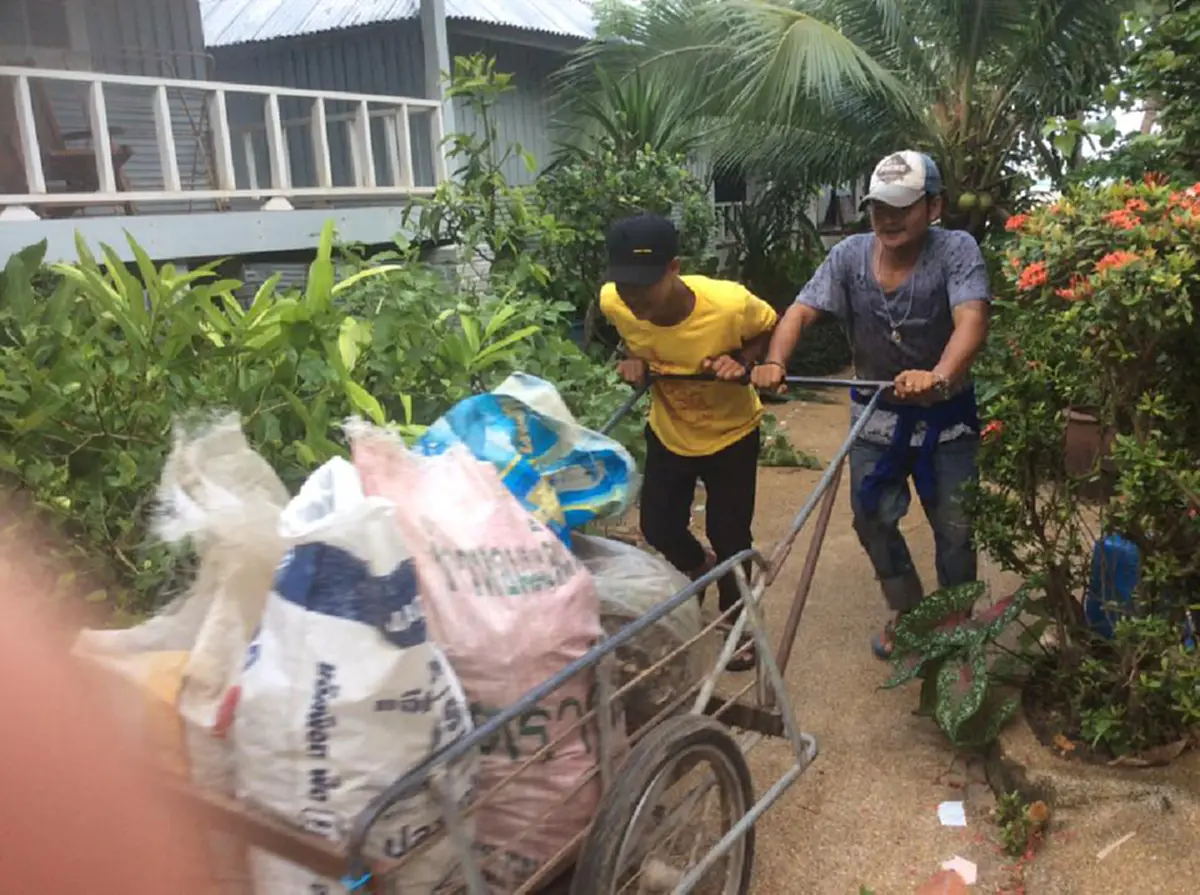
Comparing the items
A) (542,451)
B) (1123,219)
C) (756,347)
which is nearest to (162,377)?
(542,451)

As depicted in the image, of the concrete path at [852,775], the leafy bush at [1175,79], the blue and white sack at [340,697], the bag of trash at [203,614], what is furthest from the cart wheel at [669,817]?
the leafy bush at [1175,79]

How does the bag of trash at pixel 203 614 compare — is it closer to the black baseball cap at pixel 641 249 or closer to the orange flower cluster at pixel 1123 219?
the black baseball cap at pixel 641 249

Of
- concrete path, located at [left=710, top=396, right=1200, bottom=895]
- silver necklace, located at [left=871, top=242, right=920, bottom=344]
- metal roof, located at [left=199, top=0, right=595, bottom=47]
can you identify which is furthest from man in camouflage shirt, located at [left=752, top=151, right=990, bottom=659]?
metal roof, located at [left=199, top=0, right=595, bottom=47]

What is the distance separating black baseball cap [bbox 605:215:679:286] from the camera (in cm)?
293

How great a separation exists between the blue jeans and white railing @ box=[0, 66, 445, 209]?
4.71 meters

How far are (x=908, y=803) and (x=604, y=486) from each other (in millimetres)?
1349

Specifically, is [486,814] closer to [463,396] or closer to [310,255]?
[463,396]

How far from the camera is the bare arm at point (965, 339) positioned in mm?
2955

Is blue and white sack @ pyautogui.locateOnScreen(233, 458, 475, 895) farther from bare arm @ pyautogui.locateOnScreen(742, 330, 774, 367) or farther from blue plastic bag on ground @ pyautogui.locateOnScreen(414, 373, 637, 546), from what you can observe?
bare arm @ pyautogui.locateOnScreen(742, 330, 774, 367)

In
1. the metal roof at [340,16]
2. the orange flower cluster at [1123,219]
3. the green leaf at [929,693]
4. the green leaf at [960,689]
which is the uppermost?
the metal roof at [340,16]

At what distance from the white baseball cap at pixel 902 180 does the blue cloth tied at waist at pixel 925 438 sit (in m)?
0.60

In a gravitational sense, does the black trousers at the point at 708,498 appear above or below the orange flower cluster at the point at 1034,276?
below

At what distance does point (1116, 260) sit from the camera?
244 cm

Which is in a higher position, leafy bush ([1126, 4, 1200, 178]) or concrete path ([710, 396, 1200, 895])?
leafy bush ([1126, 4, 1200, 178])
